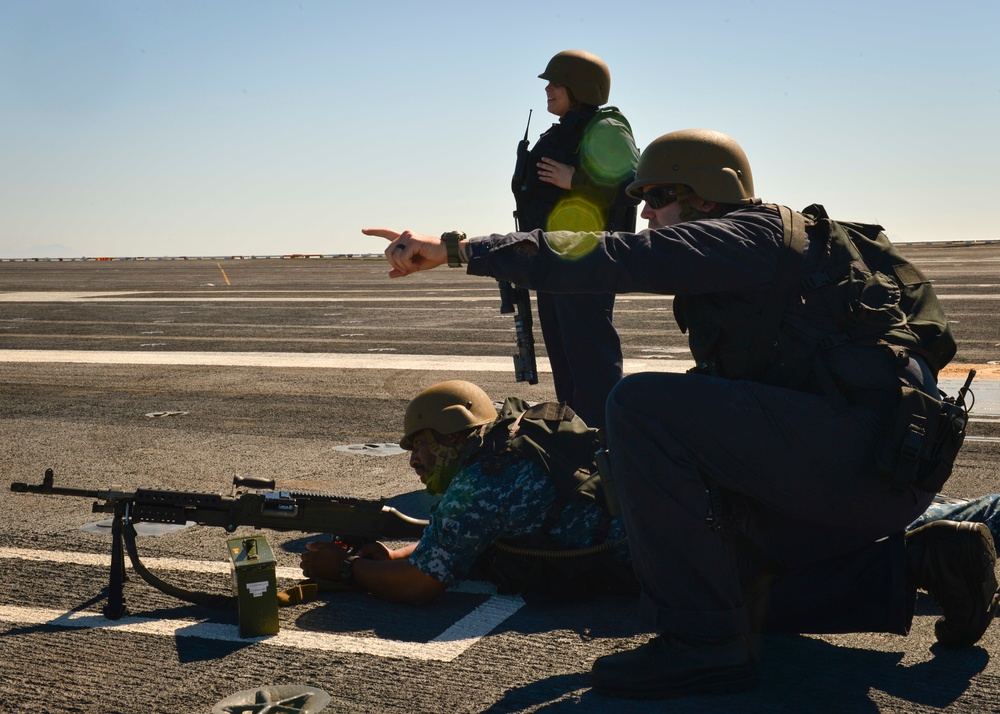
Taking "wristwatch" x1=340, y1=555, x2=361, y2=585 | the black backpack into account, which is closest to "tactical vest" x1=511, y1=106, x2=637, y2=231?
"wristwatch" x1=340, y1=555, x2=361, y2=585

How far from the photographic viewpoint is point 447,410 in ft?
14.5

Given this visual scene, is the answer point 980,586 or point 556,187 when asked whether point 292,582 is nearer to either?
point 980,586

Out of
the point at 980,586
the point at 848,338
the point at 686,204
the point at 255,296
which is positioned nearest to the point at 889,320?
the point at 848,338

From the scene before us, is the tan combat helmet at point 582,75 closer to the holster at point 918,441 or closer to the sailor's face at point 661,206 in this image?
the sailor's face at point 661,206

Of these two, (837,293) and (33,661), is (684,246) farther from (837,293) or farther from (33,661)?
(33,661)

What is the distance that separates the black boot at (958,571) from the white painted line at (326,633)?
159 cm

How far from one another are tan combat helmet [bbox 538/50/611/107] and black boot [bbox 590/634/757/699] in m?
4.35

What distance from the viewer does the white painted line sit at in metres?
3.80

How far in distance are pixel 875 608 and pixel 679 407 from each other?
1054mm

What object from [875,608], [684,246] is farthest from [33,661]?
[875,608]

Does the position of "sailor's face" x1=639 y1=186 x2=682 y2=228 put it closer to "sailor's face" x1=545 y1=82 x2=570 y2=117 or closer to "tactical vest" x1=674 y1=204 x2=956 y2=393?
"tactical vest" x1=674 y1=204 x2=956 y2=393

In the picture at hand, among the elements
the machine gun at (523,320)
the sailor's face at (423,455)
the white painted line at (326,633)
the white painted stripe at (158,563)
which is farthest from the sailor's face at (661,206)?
the machine gun at (523,320)

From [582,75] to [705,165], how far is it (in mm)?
3273

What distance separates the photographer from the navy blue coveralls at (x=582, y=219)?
255 inches
